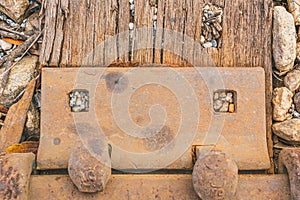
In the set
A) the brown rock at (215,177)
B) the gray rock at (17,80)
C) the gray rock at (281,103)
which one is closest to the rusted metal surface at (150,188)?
the brown rock at (215,177)

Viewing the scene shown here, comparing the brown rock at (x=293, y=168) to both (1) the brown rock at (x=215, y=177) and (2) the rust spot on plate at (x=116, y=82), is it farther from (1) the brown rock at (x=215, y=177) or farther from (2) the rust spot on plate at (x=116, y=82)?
(2) the rust spot on plate at (x=116, y=82)

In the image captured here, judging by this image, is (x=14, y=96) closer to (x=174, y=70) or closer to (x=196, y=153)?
(x=174, y=70)

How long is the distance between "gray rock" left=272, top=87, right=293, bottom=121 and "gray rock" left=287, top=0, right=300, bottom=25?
1.52 ft

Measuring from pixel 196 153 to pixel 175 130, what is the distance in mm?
176

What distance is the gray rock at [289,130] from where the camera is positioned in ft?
8.08

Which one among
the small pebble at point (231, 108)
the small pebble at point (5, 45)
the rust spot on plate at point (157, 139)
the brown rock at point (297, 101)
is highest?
the small pebble at point (5, 45)

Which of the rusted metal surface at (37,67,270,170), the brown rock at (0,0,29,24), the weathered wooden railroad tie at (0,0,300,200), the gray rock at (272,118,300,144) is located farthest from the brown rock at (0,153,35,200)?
the gray rock at (272,118,300,144)

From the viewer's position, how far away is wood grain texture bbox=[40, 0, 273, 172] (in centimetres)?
255

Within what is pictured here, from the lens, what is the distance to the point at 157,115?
2418 millimetres

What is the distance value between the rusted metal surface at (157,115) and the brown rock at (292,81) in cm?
21

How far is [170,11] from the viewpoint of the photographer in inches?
102

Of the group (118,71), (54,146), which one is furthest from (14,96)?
(118,71)

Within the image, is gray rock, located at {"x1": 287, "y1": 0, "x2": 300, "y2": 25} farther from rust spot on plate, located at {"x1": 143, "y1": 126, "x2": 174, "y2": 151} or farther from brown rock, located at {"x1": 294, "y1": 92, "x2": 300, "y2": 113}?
rust spot on plate, located at {"x1": 143, "y1": 126, "x2": 174, "y2": 151}

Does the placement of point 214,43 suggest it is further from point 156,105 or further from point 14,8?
point 14,8
